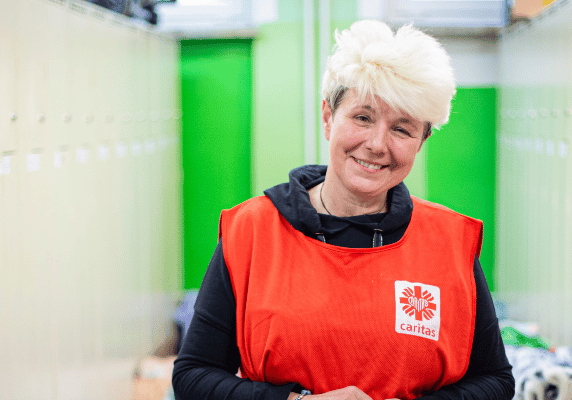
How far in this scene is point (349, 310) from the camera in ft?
3.49

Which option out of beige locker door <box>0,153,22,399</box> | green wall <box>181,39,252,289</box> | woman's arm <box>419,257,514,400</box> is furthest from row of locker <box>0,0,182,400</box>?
woman's arm <box>419,257,514,400</box>

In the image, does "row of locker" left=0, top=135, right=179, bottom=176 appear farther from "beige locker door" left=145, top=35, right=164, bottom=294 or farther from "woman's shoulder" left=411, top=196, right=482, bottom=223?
"woman's shoulder" left=411, top=196, right=482, bottom=223

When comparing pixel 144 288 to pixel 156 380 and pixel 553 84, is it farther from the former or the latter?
pixel 553 84

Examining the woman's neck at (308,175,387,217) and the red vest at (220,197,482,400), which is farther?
the woman's neck at (308,175,387,217)

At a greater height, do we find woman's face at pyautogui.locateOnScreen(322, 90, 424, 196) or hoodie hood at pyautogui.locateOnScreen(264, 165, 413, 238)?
woman's face at pyautogui.locateOnScreen(322, 90, 424, 196)

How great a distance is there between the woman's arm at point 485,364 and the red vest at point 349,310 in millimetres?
25

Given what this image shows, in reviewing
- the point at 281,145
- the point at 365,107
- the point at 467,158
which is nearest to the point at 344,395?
the point at 365,107

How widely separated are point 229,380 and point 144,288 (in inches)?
81.8

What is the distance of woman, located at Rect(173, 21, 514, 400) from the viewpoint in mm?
1060

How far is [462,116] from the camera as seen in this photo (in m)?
3.90

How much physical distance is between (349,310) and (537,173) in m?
2.45

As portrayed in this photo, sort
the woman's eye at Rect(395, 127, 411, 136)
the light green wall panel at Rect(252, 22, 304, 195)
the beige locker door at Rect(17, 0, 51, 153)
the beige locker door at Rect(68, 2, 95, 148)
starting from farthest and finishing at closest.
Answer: the light green wall panel at Rect(252, 22, 304, 195) < the beige locker door at Rect(68, 2, 95, 148) < the beige locker door at Rect(17, 0, 51, 153) < the woman's eye at Rect(395, 127, 411, 136)

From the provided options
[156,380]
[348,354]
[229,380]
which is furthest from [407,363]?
[156,380]

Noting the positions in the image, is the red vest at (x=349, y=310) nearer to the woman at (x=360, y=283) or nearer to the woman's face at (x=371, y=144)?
the woman at (x=360, y=283)
